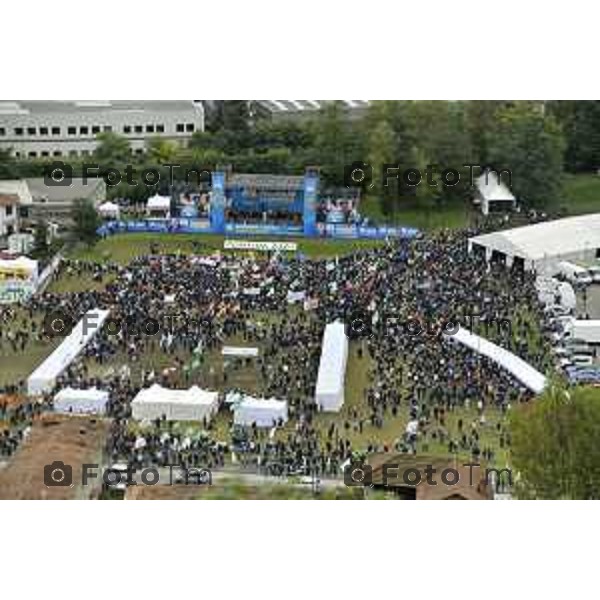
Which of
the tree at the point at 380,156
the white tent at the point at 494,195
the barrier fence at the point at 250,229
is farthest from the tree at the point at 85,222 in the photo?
the white tent at the point at 494,195

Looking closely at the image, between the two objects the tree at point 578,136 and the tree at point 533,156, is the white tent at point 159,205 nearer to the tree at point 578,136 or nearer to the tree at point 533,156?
the tree at point 533,156

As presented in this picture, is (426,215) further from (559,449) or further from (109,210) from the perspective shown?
(559,449)

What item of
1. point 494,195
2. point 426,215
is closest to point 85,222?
point 426,215

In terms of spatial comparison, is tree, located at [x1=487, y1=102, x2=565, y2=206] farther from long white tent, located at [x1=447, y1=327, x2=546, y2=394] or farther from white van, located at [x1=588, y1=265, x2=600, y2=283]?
long white tent, located at [x1=447, y1=327, x2=546, y2=394]

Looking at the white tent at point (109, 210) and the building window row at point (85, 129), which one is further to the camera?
the building window row at point (85, 129)
